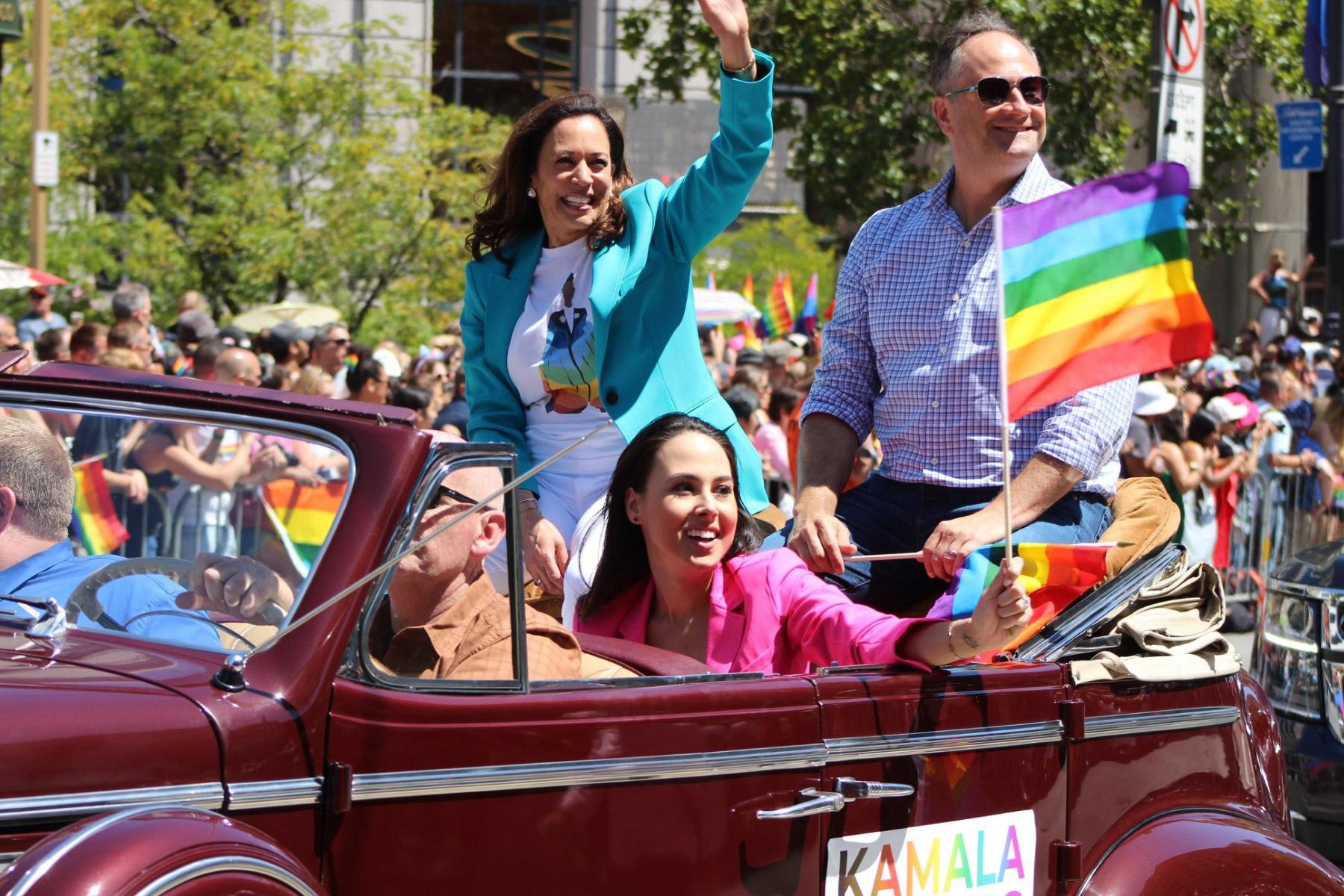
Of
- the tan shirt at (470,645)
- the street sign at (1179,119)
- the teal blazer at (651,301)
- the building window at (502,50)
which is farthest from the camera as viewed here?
the building window at (502,50)

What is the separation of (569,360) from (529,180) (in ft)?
1.79

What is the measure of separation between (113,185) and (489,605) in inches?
667

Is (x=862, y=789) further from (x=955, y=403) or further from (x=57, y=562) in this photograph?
(x=57, y=562)

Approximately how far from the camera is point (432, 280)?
18609 millimetres

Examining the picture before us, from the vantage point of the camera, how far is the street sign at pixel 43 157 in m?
15.1

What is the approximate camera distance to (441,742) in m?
2.78

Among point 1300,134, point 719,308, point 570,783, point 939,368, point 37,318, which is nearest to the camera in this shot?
point 570,783

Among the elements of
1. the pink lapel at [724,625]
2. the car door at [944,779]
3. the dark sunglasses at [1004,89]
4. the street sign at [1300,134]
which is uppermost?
the street sign at [1300,134]

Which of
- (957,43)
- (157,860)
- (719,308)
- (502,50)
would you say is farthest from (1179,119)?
(502,50)

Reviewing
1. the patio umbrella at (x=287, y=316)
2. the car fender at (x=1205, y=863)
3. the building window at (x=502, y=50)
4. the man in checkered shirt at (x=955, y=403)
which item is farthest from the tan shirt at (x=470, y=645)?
the building window at (x=502, y=50)

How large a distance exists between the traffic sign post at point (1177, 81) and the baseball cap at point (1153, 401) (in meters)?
2.44

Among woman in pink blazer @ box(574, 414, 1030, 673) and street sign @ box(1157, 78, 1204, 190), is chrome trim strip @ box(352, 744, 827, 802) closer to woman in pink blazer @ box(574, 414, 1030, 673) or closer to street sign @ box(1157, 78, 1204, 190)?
woman in pink blazer @ box(574, 414, 1030, 673)

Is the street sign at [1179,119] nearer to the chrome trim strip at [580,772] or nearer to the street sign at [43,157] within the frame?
the chrome trim strip at [580,772]

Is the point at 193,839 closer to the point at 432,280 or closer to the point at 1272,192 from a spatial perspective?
the point at 432,280
